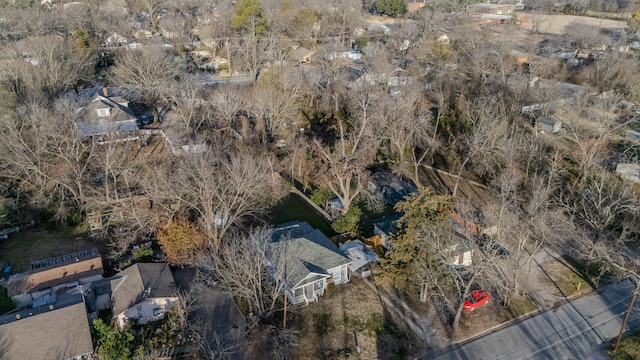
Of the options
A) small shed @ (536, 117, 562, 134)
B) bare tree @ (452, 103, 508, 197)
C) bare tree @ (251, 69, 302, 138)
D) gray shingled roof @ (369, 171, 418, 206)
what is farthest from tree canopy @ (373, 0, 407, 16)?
gray shingled roof @ (369, 171, 418, 206)

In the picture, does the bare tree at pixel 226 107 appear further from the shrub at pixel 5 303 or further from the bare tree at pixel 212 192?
the shrub at pixel 5 303

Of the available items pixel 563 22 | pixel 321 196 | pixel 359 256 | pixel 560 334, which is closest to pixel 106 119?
pixel 321 196

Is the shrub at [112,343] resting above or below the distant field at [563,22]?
below

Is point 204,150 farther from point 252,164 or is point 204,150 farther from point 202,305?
point 202,305

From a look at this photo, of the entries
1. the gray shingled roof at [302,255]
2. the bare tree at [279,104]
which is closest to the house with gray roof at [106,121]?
the bare tree at [279,104]

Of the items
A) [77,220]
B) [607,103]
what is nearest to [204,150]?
[77,220]

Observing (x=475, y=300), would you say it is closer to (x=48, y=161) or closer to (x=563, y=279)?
(x=563, y=279)

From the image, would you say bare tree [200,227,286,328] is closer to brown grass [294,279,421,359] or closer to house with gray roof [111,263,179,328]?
brown grass [294,279,421,359]
